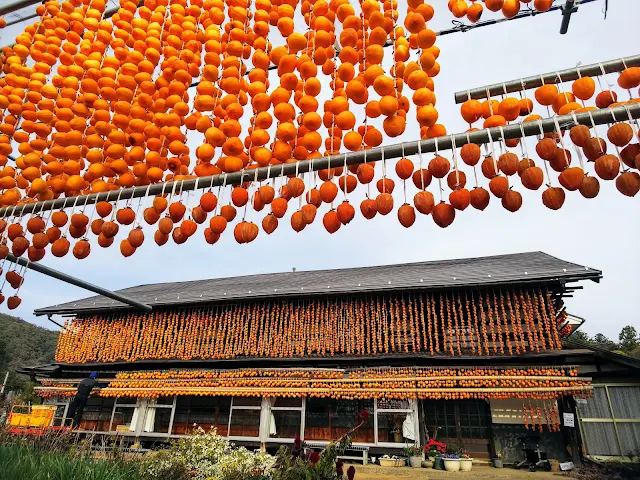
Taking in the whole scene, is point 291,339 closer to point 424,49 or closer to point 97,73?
point 97,73

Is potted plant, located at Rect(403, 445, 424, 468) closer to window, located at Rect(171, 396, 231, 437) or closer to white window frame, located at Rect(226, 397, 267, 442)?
white window frame, located at Rect(226, 397, 267, 442)

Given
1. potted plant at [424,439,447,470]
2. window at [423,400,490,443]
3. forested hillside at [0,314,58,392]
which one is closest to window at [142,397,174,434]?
potted plant at [424,439,447,470]

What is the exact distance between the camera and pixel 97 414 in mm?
18062

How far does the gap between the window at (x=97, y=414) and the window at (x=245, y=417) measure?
6.43m

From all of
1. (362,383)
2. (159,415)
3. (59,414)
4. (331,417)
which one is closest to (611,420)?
(362,383)

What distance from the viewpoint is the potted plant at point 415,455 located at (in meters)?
12.4

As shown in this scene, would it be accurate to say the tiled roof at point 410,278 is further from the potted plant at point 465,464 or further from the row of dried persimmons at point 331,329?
the potted plant at point 465,464

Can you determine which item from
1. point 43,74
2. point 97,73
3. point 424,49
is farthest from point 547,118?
point 43,74

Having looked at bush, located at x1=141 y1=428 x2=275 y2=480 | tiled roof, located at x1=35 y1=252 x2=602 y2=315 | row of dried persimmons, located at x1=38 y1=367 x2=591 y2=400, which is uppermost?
tiled roof, located at x1=35 y1=252 x2=602 y2=315

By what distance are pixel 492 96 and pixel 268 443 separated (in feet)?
49.1

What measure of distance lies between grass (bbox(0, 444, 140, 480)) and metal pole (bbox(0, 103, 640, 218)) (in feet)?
8.66

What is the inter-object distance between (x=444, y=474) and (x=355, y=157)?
11100 millimetres

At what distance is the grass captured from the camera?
362cm

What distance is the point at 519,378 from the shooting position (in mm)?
12703
